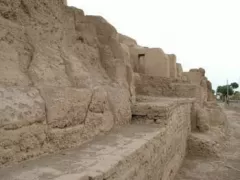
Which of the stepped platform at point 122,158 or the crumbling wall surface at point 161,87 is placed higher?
the crumbling wall surface at point 161,87

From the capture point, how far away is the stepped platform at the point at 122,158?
2.08 metres

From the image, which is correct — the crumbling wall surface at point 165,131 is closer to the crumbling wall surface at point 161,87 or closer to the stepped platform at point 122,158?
the stepped platform at point 122,158

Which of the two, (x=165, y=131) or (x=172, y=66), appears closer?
(x=165, y=131)

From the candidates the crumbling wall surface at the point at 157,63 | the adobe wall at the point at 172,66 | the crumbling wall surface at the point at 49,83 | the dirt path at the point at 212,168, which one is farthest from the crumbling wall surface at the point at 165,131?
the adobe wall at the point at 172,66

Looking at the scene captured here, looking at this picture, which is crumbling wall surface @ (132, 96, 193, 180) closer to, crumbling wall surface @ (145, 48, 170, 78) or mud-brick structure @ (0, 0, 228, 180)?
mud-brick structure @ (0, 0, 228, 180)

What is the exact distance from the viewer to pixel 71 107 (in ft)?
9.80

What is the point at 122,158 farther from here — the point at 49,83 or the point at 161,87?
the point at 161,87

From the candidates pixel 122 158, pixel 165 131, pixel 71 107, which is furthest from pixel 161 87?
pixel 122 158

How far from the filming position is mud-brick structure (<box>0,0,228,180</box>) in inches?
89.6

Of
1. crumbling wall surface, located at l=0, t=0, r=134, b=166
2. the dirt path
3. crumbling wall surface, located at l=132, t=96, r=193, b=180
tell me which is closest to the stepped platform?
crumbling wall surface, located at l=132, t=96, r=193, b=180

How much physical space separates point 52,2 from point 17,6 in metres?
0.55

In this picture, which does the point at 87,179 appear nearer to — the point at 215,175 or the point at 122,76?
the point at 122,76

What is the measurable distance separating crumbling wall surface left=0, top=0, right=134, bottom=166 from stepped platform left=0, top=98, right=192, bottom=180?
0.17 m

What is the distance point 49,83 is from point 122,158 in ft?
3.70
